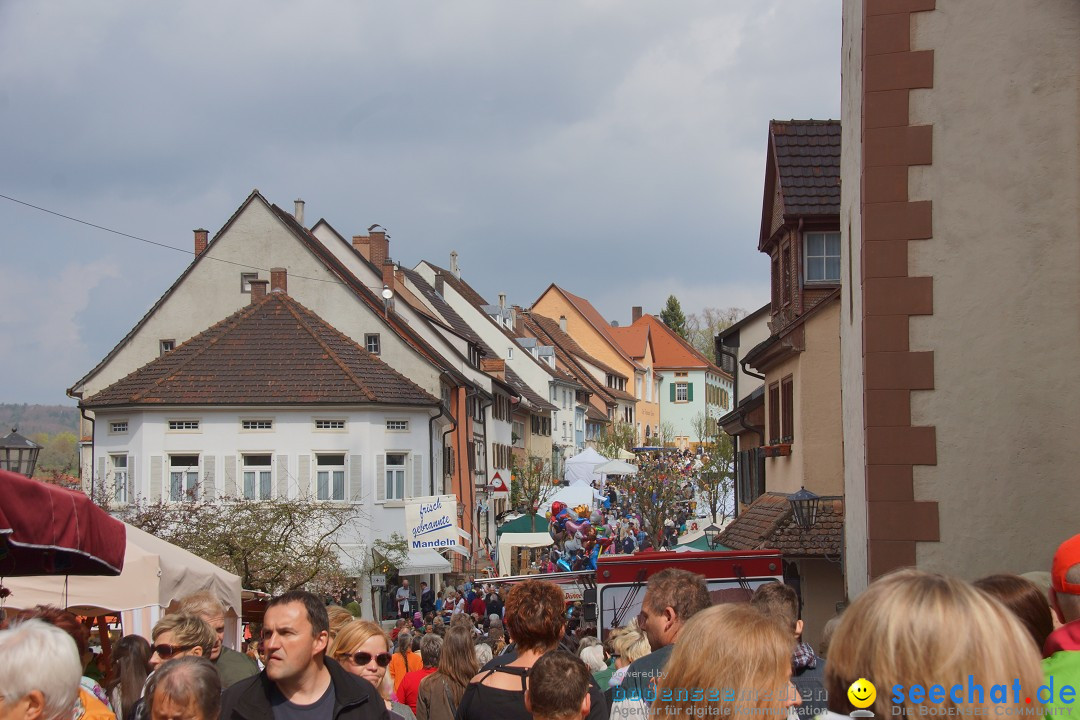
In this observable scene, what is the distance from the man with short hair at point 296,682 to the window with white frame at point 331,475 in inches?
1489

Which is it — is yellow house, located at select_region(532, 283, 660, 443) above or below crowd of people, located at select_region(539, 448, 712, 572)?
above

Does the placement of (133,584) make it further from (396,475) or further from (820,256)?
(396,475)

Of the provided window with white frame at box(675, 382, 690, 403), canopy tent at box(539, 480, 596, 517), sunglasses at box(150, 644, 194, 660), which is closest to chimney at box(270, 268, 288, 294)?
canopy tent at box(539, 480, 596, 517)

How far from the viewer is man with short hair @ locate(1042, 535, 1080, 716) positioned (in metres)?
3.37

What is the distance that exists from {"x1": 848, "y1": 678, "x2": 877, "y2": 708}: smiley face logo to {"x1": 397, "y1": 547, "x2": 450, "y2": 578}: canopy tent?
38472mm

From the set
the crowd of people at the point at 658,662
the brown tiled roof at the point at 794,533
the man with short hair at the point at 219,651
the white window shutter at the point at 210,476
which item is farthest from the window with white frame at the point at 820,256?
the white window shutter at the point at 210,476

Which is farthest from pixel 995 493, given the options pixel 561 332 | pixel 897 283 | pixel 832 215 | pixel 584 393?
pixel 561 332

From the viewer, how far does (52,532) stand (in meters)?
7.49

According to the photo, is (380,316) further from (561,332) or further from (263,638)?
(561,332)

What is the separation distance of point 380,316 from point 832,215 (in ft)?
87.0

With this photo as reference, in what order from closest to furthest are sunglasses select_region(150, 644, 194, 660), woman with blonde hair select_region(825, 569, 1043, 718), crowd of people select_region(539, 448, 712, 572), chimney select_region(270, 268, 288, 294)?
woman with blonde hair select_region(825, 569, 1043, 718)
sunglasses select_region(150, 644, 194, 660)
crowd of people select_region(539, 448, 712, 572)
chimney select_region(270, 268, 288, 294)

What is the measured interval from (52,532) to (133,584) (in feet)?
14.1

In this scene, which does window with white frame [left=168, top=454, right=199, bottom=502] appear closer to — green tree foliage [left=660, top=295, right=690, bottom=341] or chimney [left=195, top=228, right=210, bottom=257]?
chimney [left=195, top=228, right=210, bottom=257]

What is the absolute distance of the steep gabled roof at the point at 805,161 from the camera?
22203 millimetres
